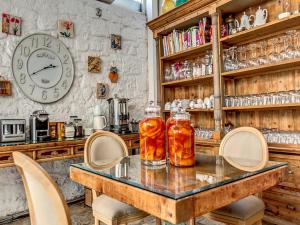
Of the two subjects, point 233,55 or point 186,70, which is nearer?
point 233,55

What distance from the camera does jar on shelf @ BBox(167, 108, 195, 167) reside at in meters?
1.29

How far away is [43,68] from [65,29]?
1.79ft

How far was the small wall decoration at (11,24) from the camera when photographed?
2662mm

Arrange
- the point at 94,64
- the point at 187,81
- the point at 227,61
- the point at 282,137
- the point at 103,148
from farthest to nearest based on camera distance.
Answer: the point at 94,64
the point at 187,81
the point at 227,61
the point at 282,137
the point at 103,148

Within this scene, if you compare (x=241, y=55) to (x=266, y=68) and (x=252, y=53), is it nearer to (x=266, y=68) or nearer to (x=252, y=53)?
(x=252, y=53)

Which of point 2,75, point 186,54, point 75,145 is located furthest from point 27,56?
point 186,54

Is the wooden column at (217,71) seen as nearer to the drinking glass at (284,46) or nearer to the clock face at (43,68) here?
the drinking glass at (284,46)

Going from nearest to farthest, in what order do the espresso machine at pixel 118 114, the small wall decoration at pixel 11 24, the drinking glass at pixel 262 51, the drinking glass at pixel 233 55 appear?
the drinking glass at pixel 262 51 < the small wall decoration at pixel 11 24 < the drinking glass at pixel 233 55 < the espresso machine at pixel 118 114

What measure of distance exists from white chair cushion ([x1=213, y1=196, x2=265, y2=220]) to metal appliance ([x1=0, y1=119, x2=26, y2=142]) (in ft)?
6.27

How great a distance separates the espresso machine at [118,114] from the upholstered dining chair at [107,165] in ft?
3.98

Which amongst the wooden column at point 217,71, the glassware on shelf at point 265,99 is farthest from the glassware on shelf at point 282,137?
the wooden column at point 217,71

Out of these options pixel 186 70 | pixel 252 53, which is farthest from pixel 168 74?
pixel 252 53

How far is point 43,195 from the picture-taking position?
858 millimetres

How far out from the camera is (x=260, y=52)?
269 centimetres
